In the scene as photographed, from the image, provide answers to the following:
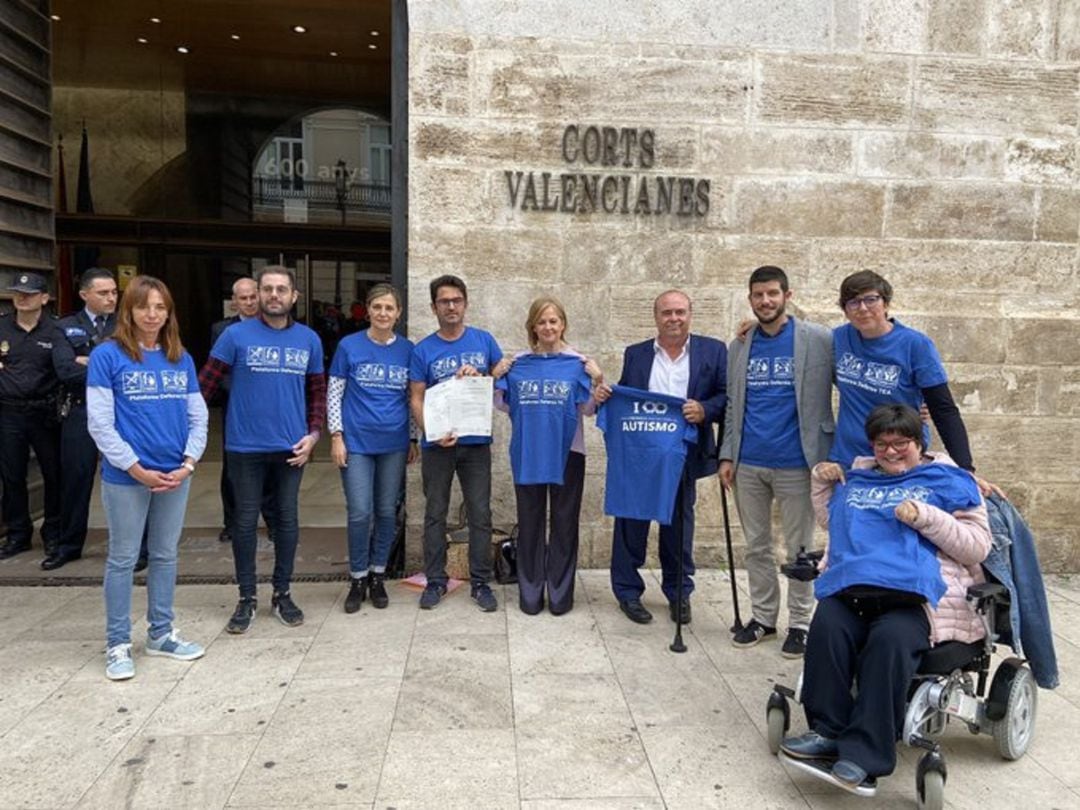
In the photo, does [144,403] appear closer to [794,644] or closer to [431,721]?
[431,721]

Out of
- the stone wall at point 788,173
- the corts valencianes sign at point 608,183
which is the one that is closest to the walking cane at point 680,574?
the stone wall at point 788,173

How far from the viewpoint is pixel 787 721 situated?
318cm

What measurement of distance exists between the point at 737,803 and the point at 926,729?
76cm

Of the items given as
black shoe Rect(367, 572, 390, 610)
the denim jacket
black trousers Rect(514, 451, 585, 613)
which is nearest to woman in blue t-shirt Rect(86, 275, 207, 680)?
black shoe Rect(367, 572, 390, 610)

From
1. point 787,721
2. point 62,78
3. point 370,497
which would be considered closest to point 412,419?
point 370,497

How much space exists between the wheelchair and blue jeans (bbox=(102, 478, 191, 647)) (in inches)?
117

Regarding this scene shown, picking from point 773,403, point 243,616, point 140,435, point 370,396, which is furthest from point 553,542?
point 140,435

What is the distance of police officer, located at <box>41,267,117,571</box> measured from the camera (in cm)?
530

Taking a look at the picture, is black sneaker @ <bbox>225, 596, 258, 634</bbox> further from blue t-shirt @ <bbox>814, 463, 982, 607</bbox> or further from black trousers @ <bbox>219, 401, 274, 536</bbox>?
blue t-shirt @ <bbox>814, 463, 982, 607</bbox>

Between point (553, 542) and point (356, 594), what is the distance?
1.23 meters

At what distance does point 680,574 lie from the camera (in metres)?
4.36

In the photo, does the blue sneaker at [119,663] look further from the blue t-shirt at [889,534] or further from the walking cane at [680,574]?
the blue t-shirt at [889,534]

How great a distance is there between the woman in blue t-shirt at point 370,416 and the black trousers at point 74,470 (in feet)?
6.82

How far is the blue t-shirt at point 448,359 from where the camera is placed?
470cm
